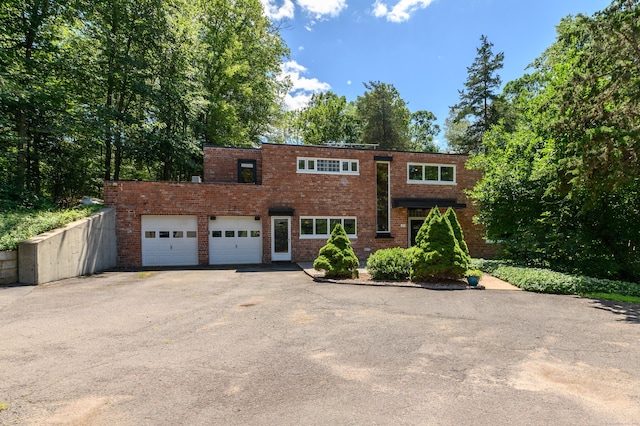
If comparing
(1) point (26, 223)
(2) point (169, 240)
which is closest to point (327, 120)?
(2) point (169, 240)

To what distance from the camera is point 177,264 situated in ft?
47.2

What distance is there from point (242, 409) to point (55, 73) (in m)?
19.5

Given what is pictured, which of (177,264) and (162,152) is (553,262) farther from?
(162,152)

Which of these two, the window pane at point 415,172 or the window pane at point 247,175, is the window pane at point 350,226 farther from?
the window pane at point 247,175

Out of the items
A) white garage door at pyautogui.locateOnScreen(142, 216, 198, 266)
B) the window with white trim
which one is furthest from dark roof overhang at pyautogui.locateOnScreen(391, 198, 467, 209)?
white garage door at pyautogui.locateOnScreen(142, 216, 198, 266)

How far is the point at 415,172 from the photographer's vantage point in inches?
686

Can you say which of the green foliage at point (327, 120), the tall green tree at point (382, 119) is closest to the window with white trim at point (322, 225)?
the tall green tree at point (382, 119)

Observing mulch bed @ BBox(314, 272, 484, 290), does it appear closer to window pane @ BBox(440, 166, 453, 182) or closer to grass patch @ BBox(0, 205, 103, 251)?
window pane @ BBox(440, 166, 453, 182)

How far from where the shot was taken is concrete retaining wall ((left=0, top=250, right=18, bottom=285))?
8812 mm

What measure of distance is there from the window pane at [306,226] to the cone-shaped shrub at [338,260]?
15.2 feet

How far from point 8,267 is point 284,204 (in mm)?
10069

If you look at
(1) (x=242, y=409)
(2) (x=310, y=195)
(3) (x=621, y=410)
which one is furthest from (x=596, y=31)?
(1) (x=242, y=409)

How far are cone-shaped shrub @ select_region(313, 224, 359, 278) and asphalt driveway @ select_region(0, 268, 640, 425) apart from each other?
100 inches

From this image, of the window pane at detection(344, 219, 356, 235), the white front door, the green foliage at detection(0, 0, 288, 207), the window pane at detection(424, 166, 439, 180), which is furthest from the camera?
the window pane at detection(424, 166, 439, 180)
